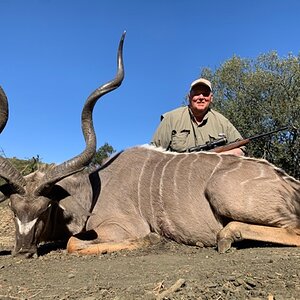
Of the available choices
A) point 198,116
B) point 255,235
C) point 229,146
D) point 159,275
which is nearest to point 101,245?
point 255,235

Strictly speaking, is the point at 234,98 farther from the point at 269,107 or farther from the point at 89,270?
the point at 89,270

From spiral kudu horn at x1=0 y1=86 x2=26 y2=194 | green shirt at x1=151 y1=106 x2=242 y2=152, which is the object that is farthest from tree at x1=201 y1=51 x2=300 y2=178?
spiral kudu horn at x1=0 y1=86 x2=26 y2=194

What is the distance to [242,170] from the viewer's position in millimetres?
3648

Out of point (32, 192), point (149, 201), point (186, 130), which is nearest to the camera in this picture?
point (32, 192)

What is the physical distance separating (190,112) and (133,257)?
2.21 meters

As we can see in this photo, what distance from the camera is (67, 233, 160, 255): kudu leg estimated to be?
11.2ft

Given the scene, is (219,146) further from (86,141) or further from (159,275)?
(159,275)

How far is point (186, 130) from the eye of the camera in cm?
479

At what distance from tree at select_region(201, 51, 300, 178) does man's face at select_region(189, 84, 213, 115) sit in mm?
7419

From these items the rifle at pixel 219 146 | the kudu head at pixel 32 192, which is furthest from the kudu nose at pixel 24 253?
the rifle at pixel 219 146

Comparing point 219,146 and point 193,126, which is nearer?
point 219,146

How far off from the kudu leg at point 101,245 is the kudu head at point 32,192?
0.87 ft

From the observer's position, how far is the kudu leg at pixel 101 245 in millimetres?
3426

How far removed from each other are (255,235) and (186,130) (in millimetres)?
1752
